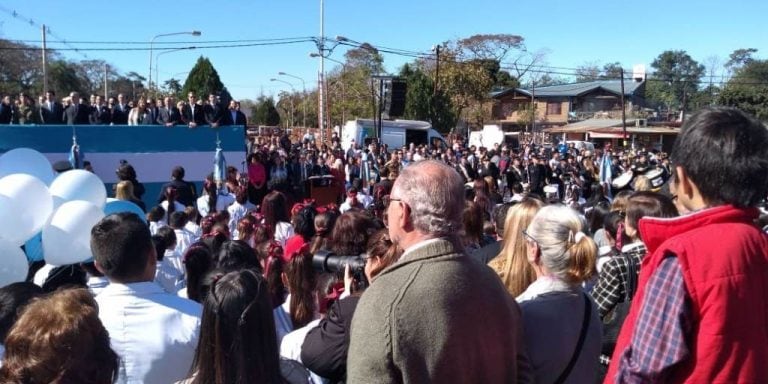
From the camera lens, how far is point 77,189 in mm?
5465

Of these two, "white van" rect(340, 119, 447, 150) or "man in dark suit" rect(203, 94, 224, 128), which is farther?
"white van" rect(340, 119, 447, 150)

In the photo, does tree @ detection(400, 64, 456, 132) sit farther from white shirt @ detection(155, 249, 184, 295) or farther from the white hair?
the white hair

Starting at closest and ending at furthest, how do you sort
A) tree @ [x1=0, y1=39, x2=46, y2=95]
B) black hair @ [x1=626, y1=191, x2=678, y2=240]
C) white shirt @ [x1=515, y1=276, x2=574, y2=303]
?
white shirt @ [x1=515, y1=276, x2=574, y2=303] → black hair @ [x1=626, y1=191, x2=678, y2=240] → tree @ [x1=0, y1=39, x2=46, y2=95]

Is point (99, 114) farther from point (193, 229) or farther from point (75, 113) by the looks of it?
point (193, 229)

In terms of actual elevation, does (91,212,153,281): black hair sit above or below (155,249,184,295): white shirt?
above

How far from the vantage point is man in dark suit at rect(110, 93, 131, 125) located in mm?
14141

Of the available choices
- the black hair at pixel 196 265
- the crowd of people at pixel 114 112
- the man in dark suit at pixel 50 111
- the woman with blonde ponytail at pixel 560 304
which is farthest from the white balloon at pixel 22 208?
the man in dark suit at pixel 50 111

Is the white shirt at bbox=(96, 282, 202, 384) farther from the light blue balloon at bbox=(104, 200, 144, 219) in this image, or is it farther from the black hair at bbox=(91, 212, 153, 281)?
the light blue balloon at bbox=(104, 200, 144, 219)

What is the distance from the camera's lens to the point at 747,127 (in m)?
1.71

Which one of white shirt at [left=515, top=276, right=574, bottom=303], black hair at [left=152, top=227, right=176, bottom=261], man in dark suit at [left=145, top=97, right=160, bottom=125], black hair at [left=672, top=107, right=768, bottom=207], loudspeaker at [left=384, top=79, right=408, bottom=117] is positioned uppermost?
loudspeaker at [left=384, top=79, right=408, bottom=117]

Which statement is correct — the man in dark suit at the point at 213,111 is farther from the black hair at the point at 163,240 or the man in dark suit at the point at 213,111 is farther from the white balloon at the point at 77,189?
the black hair at the point at 163,240

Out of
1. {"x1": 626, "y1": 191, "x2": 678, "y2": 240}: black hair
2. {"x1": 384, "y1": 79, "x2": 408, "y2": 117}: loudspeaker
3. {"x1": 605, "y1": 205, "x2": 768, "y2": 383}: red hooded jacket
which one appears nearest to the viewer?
{"x1": 605, "y1": 205, "x2": 768, "y2": 383}: red hooded jacket

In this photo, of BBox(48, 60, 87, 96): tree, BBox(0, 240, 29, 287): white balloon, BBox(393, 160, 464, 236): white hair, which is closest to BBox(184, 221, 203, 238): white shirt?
BBox(0, 240, 29, 287): white balloon

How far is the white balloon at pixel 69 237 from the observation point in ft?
13.3
